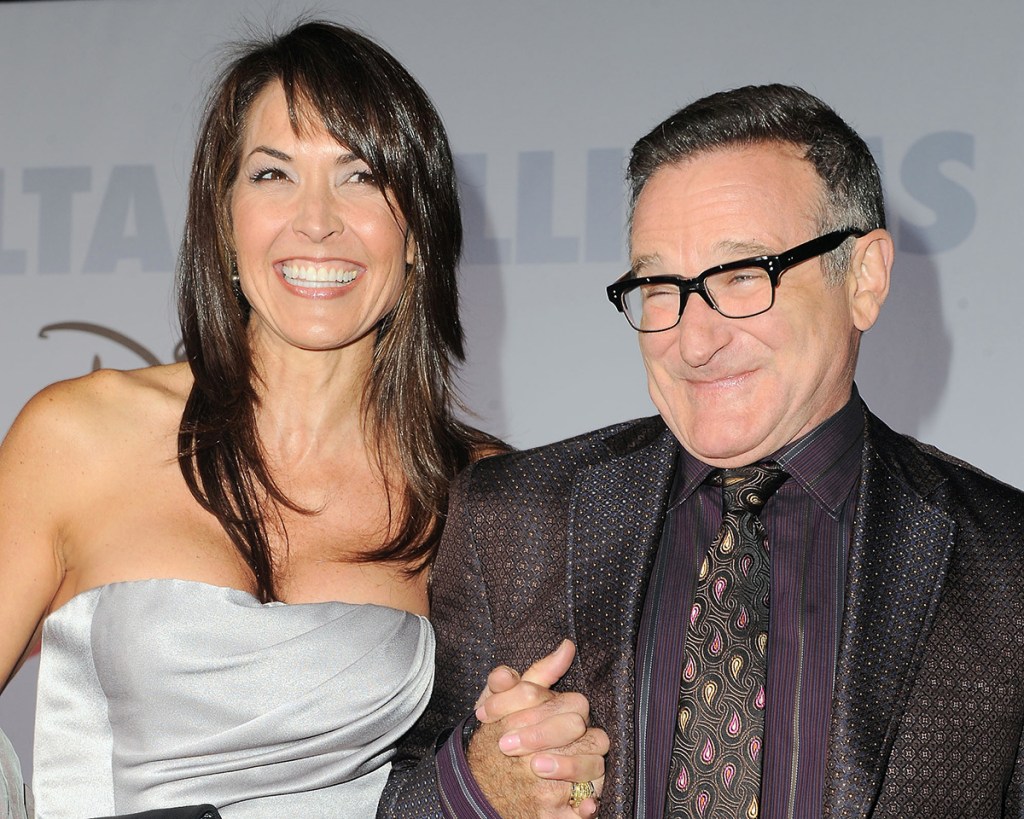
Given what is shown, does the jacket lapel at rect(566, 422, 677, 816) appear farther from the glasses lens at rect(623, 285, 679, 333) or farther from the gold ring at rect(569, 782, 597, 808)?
the glasses lens at rect(623, 285, 679, 333)

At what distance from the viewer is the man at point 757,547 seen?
184 centimetres

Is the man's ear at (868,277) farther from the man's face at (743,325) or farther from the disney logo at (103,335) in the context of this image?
the disney logo at (103,335)

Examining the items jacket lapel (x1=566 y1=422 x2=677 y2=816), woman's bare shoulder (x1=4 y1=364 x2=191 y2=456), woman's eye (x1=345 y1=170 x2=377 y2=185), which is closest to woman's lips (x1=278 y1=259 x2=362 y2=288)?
woman's eye (x1=345 y1=170 x2=377 y2=185)

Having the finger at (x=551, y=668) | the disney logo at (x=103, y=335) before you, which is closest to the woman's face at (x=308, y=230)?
the finger at (x=551, y=668)

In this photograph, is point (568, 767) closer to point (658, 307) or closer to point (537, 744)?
point (537, 744)

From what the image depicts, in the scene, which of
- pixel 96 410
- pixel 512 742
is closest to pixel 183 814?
pixel 512 742

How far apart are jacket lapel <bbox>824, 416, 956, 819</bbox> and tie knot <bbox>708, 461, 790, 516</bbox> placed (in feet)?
A: 0.42

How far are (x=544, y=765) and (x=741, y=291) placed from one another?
0.73 m

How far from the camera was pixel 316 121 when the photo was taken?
2.48 meters

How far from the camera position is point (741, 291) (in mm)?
1963

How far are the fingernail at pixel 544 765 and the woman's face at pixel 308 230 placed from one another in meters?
0.95

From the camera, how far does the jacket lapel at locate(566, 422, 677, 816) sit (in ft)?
6.18

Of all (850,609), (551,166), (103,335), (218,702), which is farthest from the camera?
(103,335)

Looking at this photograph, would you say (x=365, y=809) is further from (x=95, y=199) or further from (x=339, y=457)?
(x=95, y=199)
